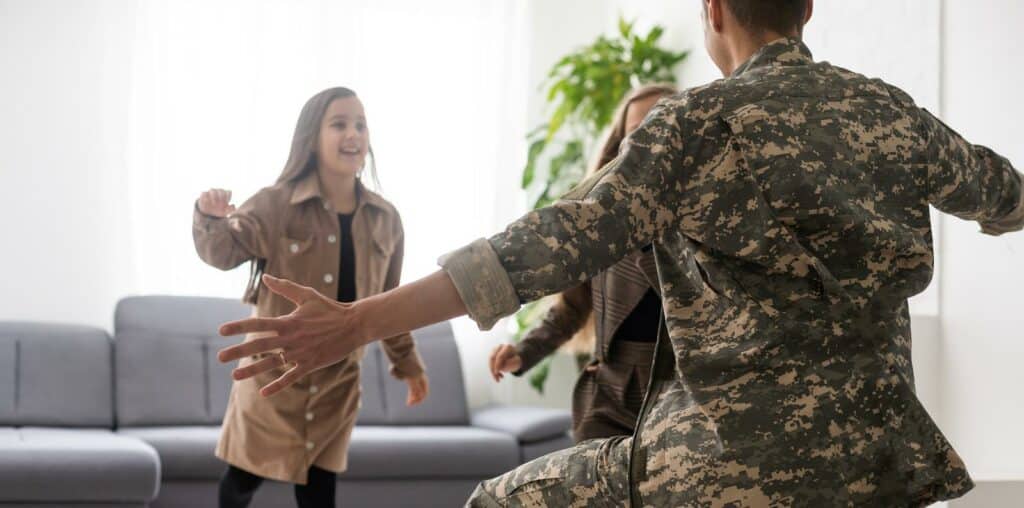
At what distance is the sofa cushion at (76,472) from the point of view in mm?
3379

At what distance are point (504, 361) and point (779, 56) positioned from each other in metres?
1.34

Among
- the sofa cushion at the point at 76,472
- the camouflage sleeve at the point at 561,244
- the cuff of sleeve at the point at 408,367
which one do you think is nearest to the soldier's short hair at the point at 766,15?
the camouflage sleeve at the point at 561,244

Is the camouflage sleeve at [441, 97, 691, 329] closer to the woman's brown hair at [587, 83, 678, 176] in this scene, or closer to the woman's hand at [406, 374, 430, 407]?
the woman's brown hair at [587, 83, 678, 176]

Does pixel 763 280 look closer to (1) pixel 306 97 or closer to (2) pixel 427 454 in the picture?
(2) pixel 427 454

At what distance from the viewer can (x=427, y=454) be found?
4156 mm

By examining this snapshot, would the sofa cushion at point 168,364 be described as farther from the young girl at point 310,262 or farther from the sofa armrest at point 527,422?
the young girl at point 310,262

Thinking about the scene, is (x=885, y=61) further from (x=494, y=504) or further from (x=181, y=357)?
(x=181, y=357)

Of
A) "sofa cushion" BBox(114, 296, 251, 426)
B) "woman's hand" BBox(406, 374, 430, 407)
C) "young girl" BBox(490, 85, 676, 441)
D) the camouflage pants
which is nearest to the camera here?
the camouflage pants

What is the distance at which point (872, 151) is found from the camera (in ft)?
4.28

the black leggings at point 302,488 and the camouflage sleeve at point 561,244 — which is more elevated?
the camouflage sleeve at point 561,244

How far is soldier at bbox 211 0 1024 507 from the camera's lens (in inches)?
46.4

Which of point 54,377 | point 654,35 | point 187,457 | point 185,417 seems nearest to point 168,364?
point 185,417

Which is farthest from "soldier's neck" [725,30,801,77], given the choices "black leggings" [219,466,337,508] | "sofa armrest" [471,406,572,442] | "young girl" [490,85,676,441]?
"sofa armrest" [471,406,572,442]

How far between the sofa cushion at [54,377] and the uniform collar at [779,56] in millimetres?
3554
